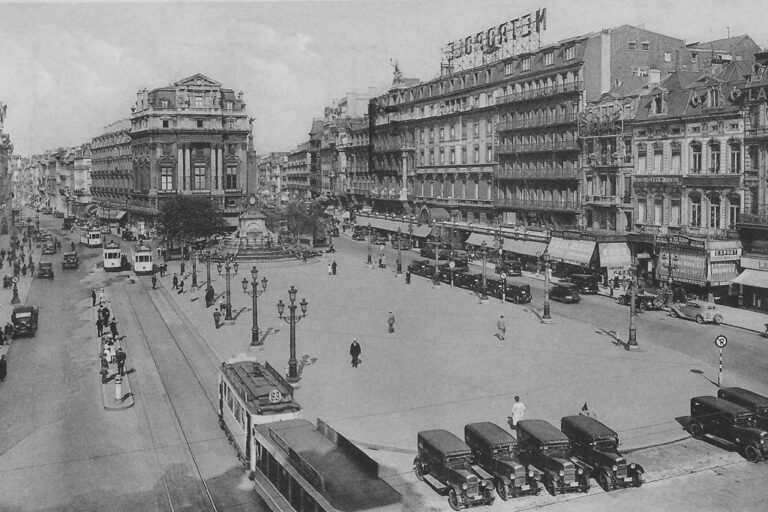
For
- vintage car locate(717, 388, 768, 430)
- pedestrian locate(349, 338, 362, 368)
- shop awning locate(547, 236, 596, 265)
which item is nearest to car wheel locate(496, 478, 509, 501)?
vintage car locate(717, 388, 768, 430)

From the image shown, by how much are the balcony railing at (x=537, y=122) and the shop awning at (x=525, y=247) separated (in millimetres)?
10796

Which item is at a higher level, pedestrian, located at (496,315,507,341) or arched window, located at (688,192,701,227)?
arched window, located at (688,192,701,227)

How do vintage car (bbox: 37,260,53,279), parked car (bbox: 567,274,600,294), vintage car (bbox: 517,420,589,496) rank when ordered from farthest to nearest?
vintage car (bbox: 37,260,53,279)
parked car (bbox: 567,274,600,294)
vintage car (bbox: 517,420,589,496)

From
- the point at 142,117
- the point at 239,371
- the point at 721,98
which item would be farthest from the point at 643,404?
the point at 142,117

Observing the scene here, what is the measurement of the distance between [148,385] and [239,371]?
867 cm

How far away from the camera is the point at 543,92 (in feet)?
228

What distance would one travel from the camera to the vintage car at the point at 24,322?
40188 millimetres

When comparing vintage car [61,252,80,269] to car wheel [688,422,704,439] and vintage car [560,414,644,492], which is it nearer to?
vintage car [560,414,644,492]

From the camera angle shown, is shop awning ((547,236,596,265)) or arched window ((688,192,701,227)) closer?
arched window ((688,192,701,227))

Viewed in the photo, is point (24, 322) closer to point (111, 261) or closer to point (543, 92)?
point (111, 261)

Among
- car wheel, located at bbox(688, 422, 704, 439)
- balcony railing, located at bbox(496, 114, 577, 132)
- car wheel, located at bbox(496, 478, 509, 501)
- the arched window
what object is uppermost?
balcony railing, located at bbox(496, 114, 577, 132)

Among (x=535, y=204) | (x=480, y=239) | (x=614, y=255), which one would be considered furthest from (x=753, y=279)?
(x=480, y=239)

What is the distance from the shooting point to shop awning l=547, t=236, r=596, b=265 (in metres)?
58.1

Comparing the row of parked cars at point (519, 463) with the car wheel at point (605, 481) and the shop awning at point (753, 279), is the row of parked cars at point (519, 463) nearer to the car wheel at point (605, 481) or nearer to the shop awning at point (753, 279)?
the car wheel at point (605, 481)
